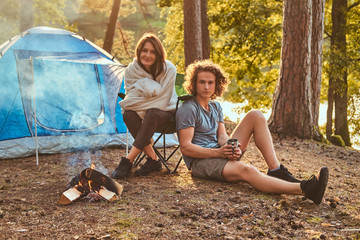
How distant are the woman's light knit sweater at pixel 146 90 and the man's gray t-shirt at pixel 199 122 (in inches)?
14.6

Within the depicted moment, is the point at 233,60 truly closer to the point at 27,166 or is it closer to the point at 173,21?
the point at 173,21

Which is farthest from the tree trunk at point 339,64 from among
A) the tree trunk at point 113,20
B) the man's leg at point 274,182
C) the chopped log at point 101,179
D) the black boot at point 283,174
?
the chopped log at point 101,179

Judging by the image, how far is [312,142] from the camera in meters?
6.68

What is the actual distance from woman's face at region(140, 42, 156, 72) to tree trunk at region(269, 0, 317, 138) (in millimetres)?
3638

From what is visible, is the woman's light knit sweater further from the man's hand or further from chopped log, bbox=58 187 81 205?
chopped log, bbox=58 187 81 205

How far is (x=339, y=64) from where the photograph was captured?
11.1 meters

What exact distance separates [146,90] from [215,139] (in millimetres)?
831

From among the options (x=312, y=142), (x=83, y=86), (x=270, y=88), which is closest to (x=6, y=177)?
(x=83, y=86)

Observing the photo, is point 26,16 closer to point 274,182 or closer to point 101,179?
point 101,179

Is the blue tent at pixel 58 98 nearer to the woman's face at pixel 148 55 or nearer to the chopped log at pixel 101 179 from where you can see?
the woman's face at pixel 148 55

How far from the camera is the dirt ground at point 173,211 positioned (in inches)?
94.7

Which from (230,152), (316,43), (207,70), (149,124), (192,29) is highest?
(192,29)

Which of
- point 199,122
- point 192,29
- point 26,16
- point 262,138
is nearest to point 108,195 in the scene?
point 199,122

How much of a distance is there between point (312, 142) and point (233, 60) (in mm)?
7320
